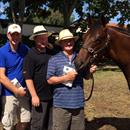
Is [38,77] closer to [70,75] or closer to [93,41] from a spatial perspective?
[70,75]

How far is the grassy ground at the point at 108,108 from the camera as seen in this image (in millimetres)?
8648

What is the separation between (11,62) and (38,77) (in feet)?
1.50

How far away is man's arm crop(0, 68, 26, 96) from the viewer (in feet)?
19.8

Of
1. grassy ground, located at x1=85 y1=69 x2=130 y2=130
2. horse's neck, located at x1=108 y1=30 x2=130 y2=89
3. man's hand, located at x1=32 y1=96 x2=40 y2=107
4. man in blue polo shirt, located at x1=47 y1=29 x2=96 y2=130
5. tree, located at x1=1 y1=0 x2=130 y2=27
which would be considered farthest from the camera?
tree, located at x1=1 y1=0 x2=130 y2=27

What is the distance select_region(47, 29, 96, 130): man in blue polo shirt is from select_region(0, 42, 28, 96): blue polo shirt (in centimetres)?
61

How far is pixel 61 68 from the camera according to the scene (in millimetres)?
5766

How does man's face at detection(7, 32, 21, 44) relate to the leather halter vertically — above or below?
above

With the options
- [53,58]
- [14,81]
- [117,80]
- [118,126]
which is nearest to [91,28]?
[53,58]

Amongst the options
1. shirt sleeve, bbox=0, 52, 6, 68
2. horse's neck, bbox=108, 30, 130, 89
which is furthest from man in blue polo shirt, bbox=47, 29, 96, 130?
horse's neck, bbox=108, 30, 130, 89

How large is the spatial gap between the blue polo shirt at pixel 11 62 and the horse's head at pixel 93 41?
0.92 meters

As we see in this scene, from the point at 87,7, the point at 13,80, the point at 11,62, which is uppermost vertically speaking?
the point at 11,62

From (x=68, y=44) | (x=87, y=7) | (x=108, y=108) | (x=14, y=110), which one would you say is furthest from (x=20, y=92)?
(x=87, y=7)

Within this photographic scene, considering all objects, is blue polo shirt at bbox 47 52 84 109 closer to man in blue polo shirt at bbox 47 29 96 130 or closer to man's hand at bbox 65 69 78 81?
man in blue polo shirt at bbox 47 29 96 130

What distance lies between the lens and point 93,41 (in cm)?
620
